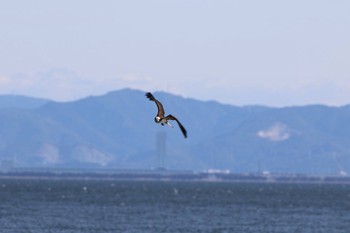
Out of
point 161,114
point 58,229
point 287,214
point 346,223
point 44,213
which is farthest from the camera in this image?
point 287,214

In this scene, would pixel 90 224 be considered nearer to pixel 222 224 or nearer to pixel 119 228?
pixel 119 228

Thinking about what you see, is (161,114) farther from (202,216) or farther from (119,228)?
(202,216)

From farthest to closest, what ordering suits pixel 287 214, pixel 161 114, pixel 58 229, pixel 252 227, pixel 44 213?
1. pixel 287 214
2. pixel 44 213
3. pixel 252 227
4. pixel 58 229
5. pixel 161 114

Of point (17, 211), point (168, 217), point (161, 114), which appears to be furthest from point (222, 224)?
point (161, 114)

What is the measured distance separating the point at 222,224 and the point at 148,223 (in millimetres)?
10805

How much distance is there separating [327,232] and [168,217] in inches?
1456

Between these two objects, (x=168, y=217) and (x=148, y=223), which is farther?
(x=168, y=217)

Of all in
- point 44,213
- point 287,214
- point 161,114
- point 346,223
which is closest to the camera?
point 161,114

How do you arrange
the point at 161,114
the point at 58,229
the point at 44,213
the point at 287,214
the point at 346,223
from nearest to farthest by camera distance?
the point at 161,114 → the point at 58,229 → the point at 346,223 → the point at 44,213 → the point at 287,214

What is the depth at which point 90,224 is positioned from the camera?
14475cm

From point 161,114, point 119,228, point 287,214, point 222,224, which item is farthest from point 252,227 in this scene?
point 161,114

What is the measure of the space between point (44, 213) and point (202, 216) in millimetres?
26376

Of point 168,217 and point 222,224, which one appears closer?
point 222,224

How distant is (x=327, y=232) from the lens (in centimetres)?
13588
